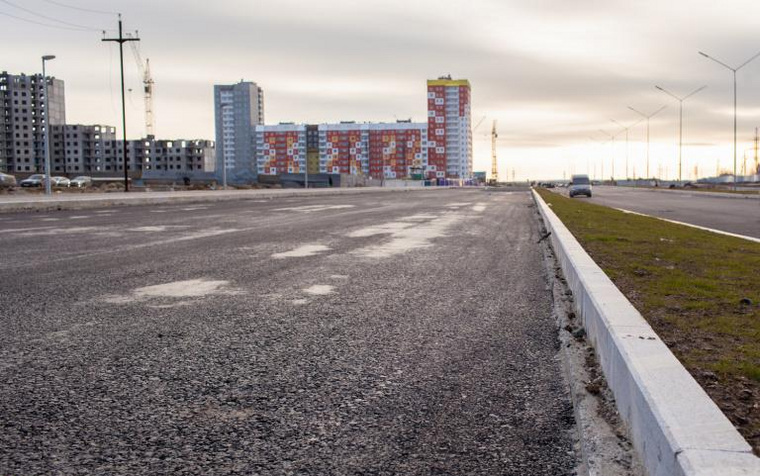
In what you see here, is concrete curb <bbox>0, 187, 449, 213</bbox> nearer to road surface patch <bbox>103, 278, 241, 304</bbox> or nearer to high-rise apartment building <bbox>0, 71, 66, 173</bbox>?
road surface patch <bbox>103, 278, 241, 304</bbox>

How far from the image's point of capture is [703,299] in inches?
222

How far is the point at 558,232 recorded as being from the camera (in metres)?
11.2

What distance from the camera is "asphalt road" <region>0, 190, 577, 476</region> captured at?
9.67ft

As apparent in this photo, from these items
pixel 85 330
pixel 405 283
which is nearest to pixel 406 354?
pixel 85 330

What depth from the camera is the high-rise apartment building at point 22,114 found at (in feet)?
619

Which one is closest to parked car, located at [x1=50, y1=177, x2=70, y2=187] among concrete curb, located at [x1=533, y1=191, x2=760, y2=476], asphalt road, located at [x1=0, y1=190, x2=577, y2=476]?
asphalt road, located at [x1=0, y1=190, x2=577, y2=476]

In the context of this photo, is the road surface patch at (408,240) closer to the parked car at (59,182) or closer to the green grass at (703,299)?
the green grass at (703,299)

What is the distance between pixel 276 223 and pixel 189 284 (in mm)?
10437

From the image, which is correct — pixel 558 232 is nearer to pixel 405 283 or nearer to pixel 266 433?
pixel 405 283

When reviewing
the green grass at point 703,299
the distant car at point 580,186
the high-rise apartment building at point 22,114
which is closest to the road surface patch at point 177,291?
the green grass at point 703,299

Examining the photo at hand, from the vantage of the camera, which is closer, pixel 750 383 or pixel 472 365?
pixel 750 383

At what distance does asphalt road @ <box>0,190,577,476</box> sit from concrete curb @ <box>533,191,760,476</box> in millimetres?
381

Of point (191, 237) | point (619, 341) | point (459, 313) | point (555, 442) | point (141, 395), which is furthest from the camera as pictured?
point (191, 237)

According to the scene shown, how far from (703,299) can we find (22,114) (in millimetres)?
218999
